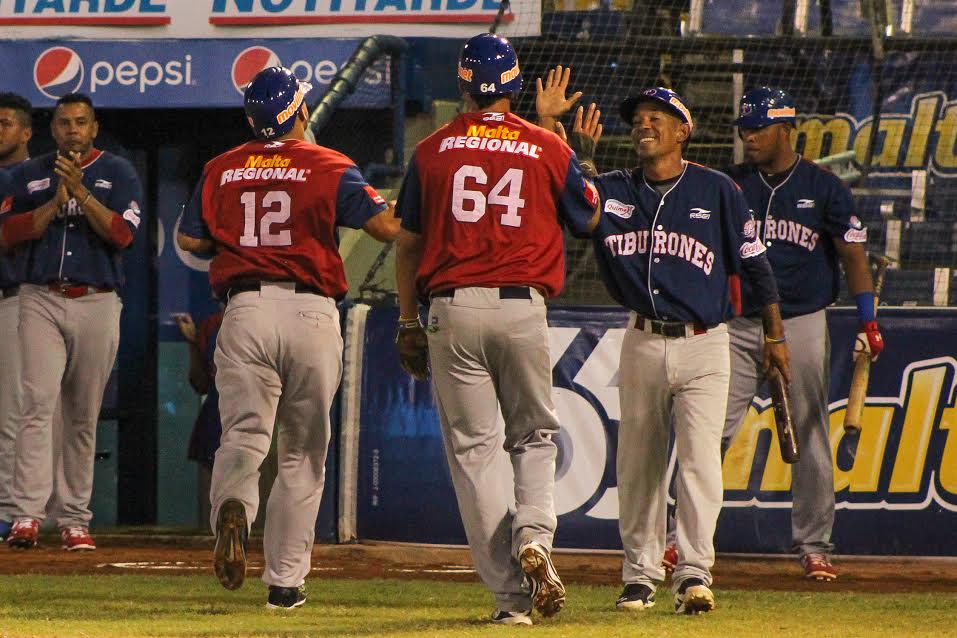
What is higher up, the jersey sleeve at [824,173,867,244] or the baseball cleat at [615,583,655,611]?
the jersey sleeve at [824,173,867,244]

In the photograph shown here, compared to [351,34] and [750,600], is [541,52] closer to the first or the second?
[351,34]

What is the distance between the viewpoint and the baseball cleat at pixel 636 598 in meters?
6.25

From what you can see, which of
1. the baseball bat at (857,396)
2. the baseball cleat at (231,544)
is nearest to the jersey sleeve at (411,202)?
the baseball cleat at (231,544)

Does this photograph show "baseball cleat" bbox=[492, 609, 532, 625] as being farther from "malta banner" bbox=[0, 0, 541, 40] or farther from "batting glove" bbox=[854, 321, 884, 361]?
"malta banner" bbox=[0, 0, 541, 40]

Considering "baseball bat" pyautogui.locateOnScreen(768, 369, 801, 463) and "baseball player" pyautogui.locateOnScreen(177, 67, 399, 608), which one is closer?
"baseball player" pyautogui.locateOnScreen(177, 67, 399, 608)

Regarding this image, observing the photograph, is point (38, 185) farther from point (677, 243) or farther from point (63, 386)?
point (677, 243)

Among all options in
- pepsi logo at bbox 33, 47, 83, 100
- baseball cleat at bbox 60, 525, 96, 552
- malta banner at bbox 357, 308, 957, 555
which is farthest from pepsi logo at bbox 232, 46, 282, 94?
baseball cleat at bbox 60, 525, 96, 552

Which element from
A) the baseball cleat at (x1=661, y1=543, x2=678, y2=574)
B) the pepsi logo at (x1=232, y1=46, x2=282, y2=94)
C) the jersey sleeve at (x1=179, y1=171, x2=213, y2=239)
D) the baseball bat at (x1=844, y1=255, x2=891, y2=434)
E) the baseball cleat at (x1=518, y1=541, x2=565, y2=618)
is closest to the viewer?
the baseball cleat at (x1=518, y1=541, x2=565, y2=618)

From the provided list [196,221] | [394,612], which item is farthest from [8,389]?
[394,612]

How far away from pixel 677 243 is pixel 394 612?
184 cm

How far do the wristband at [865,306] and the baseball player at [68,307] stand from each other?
3.89m

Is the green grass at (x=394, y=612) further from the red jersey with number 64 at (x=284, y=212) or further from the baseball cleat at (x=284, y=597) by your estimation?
the red jersey with number 64 at (x=284, y=212)

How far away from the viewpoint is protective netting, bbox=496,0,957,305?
12.1 metres

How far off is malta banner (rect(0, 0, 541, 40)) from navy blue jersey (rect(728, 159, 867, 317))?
162 inches
